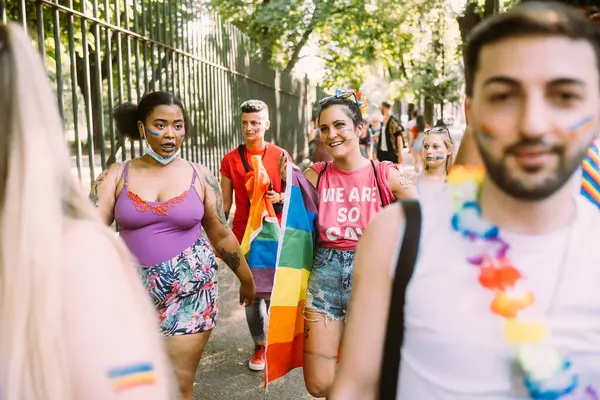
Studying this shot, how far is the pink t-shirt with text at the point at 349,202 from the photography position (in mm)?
3834

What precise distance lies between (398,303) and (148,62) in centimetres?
618

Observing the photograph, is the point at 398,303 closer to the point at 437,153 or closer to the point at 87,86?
the point at 87,86

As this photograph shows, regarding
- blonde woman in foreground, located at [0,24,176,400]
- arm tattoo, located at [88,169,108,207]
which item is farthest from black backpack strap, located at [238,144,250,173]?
blonde woman in foreground, located at [0,24,176,400]

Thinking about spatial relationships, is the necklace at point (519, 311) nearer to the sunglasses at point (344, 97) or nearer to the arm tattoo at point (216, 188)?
the arm tattoo at point (216, 188)

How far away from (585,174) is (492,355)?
808 millimetres

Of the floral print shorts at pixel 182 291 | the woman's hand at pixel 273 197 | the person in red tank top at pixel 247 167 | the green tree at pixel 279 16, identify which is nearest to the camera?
the floral print shorts at pixel 182 291

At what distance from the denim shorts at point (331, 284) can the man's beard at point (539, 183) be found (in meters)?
2.43

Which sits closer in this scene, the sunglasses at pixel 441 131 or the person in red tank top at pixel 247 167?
the person in red tank top at pixel 247 167

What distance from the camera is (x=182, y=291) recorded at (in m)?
3.51

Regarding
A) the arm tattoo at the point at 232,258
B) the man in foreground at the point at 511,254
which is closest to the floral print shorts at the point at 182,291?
the arm tattoo at the point at 232,258

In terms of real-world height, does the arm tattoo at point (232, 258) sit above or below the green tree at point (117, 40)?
below

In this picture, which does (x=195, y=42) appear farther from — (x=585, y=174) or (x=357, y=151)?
(x=585, y=174)

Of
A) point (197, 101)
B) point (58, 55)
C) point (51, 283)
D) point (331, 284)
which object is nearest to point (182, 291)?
point (331, 284)

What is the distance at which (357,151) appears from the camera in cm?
416
